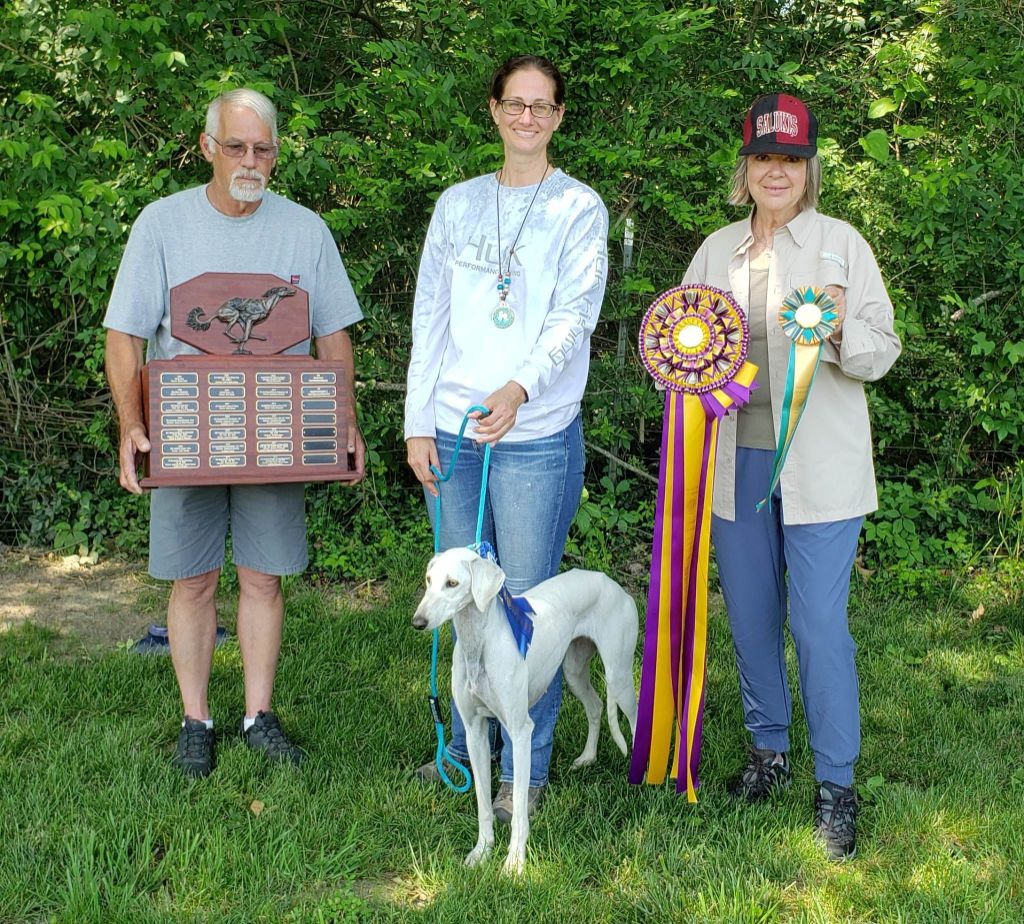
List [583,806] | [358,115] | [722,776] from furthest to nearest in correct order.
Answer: [358,115] < [722,776] < [583,806]

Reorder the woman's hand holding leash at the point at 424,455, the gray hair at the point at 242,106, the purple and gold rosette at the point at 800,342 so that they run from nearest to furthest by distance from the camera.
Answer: the purple and gold rosette at the point at 800,342
the woman's hand holding leash at the point at 424,455
the gray hair at the point at 242,106

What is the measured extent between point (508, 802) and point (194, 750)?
1132 millimetres

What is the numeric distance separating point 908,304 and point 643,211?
151 centimetres

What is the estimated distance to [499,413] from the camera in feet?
9.69

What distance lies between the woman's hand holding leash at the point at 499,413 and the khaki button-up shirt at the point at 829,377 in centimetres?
81

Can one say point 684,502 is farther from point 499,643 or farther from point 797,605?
point 499,643

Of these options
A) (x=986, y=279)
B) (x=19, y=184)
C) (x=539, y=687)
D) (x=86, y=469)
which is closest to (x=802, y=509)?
(x=539, y=687)

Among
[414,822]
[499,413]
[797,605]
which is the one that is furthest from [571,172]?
[414,822]

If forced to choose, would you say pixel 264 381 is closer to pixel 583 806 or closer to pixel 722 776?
pixel 583 806

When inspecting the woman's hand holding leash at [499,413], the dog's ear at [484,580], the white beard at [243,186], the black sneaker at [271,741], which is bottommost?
the black sneaker at [271,741]

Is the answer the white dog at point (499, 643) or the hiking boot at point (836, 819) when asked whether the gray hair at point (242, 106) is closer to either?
the white dog at point (499, 643)

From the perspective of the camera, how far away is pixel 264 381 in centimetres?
335

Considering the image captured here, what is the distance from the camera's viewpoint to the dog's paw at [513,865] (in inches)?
120

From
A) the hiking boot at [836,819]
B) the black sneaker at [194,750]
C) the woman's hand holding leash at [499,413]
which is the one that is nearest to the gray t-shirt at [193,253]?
the woman's hand holding leash at [499,413]
